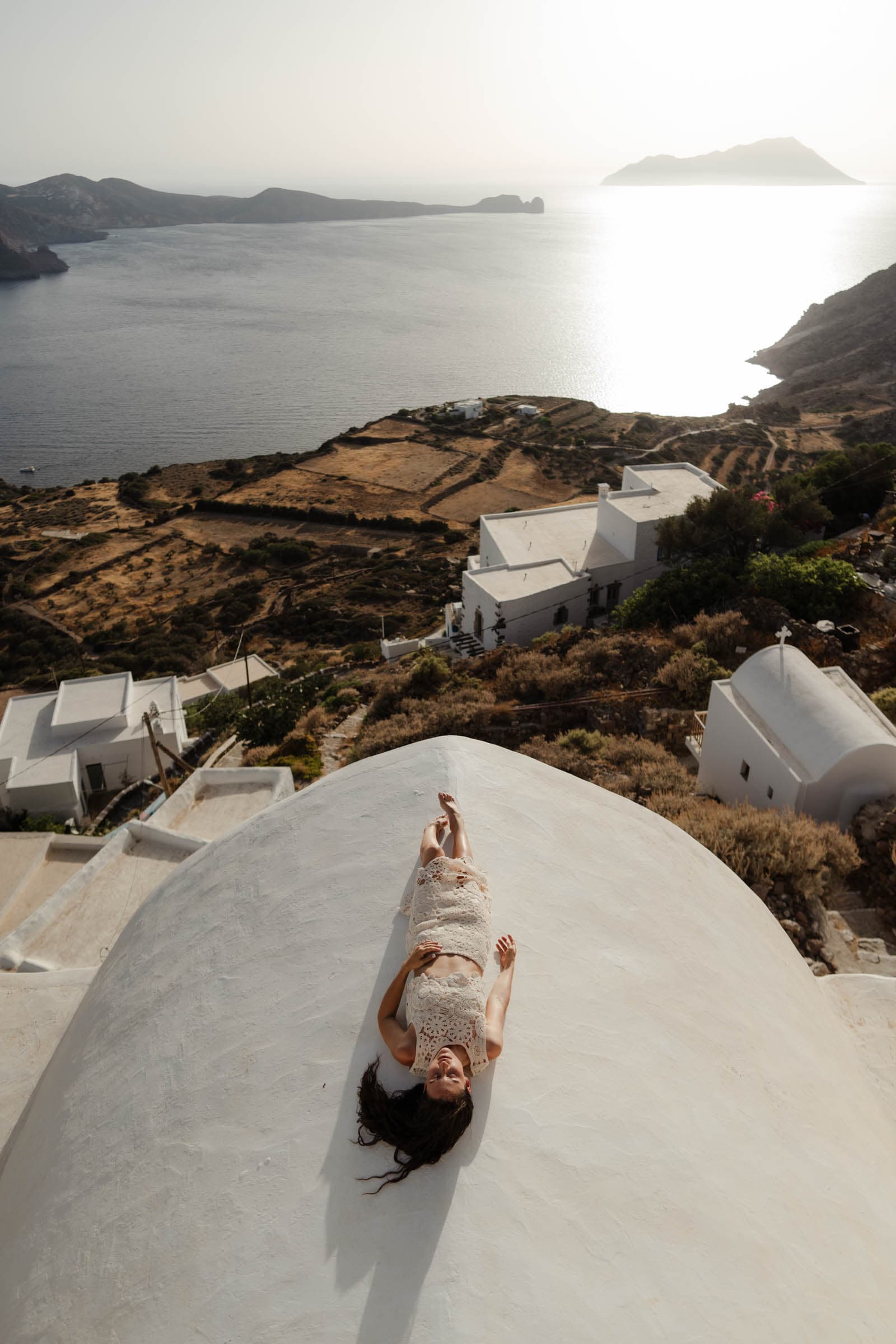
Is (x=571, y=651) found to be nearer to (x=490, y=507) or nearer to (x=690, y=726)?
(x=690, y=726)

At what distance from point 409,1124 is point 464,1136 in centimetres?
24

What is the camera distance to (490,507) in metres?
52.8

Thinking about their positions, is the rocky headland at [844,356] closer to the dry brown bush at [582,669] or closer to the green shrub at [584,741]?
the dry brown bush at [582,669]

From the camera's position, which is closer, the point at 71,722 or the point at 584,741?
the point at 584,741

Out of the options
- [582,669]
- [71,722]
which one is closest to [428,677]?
[582,669]

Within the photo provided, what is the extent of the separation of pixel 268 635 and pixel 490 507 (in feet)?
69.3

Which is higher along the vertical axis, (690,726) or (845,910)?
(845,910)

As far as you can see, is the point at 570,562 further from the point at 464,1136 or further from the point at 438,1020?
the point at 464,1136

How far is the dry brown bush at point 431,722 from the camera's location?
49.9 feet

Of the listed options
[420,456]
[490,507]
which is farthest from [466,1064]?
[420,456]

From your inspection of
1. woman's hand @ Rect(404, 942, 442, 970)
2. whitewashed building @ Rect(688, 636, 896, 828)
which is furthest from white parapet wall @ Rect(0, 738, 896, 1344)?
whitewashed building @ Rect(688, 636, 896, 828)

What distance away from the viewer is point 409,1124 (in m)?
3.24

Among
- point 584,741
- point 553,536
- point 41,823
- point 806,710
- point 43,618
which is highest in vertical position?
point 806,710

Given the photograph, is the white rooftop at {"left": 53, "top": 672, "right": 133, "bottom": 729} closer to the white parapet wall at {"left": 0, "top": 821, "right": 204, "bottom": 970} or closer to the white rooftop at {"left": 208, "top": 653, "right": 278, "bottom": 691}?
the white rooftop at {"left": 208, "top": 653, "right": 278, "bottom": 691}
